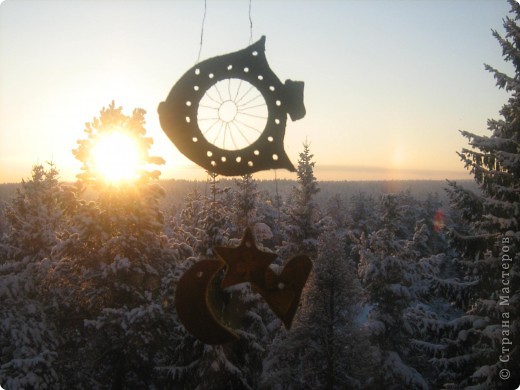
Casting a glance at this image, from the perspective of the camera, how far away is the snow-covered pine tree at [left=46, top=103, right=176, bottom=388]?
1457cm

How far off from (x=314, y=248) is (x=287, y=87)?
17734 mm

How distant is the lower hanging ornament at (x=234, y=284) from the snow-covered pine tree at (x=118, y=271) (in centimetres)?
1094

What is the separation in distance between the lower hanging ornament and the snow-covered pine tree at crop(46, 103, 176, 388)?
35.9 feet

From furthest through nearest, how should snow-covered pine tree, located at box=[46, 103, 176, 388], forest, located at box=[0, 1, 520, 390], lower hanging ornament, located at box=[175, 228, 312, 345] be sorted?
snow-covered pine tree, located at box=[46, 103, 176, 388] → forest, located at box=[0, 1, 520, 390] → lower hanging ornament, located at box=[175, 228, 312, 345]

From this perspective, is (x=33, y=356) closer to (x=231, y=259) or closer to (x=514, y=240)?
(x=231, y=259)

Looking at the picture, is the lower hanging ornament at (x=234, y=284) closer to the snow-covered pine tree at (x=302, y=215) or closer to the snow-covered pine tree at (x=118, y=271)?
the snow-covered pine tree at (x=118, y=271)

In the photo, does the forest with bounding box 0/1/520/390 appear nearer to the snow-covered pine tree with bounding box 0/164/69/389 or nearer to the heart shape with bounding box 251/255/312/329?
the snow-covered pine tree with bounding box 0/164/69/389

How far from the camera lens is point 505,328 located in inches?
409

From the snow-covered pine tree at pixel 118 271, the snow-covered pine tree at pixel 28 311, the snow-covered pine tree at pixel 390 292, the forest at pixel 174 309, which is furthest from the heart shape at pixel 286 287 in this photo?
the snow-covered pine tree at pixel 390 292

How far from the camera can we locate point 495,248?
11336mm

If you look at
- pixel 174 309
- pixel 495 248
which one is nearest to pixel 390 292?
pixel 495 248

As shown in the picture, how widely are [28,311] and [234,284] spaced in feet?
48.8

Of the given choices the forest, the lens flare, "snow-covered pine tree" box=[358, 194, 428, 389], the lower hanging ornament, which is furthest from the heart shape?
"snow-covered pine tree" box=[358, 194, 428, 389]

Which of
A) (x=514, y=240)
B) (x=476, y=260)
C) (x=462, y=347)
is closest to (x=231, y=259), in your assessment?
(x=514, y=240)
